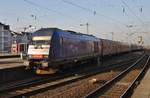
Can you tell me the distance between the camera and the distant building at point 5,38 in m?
87.0

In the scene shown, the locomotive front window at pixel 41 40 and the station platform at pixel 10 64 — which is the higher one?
the locomotive front window at pixel 41 40

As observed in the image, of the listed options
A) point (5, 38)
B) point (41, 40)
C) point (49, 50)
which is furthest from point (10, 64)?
point (5, 38)

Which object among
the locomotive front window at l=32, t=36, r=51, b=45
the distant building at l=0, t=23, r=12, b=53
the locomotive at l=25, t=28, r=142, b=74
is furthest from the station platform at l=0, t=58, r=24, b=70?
the distant building at l=0, t=23, r=12, b=53

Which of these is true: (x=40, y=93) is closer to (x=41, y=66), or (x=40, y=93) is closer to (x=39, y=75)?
(x=41, y=66)

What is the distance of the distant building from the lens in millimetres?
86963

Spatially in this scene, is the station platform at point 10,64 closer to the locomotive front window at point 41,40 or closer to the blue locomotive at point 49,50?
the blue locomotive at point 49,50

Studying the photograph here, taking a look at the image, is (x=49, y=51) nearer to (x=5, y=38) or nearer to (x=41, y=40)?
(x=41, y=40)

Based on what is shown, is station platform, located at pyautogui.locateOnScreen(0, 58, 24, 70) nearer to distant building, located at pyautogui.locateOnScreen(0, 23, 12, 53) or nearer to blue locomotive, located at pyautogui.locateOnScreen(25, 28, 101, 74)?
blue locomotive, located at pyautogui.locateOnScreen(25, 28, 101, 74)

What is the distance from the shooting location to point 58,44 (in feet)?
68.7

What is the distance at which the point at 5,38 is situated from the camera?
90.1m

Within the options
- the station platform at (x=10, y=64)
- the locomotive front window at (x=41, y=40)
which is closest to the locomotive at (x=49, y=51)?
the locomotive front window at (x=41, y=40)

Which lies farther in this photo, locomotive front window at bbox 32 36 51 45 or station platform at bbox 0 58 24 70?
station platform at bbox 0 58 24 70

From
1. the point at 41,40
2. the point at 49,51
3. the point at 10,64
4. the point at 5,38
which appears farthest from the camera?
the point at 5,38

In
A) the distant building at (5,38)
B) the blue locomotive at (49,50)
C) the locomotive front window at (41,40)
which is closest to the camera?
the blue locomotive at (49,50)
